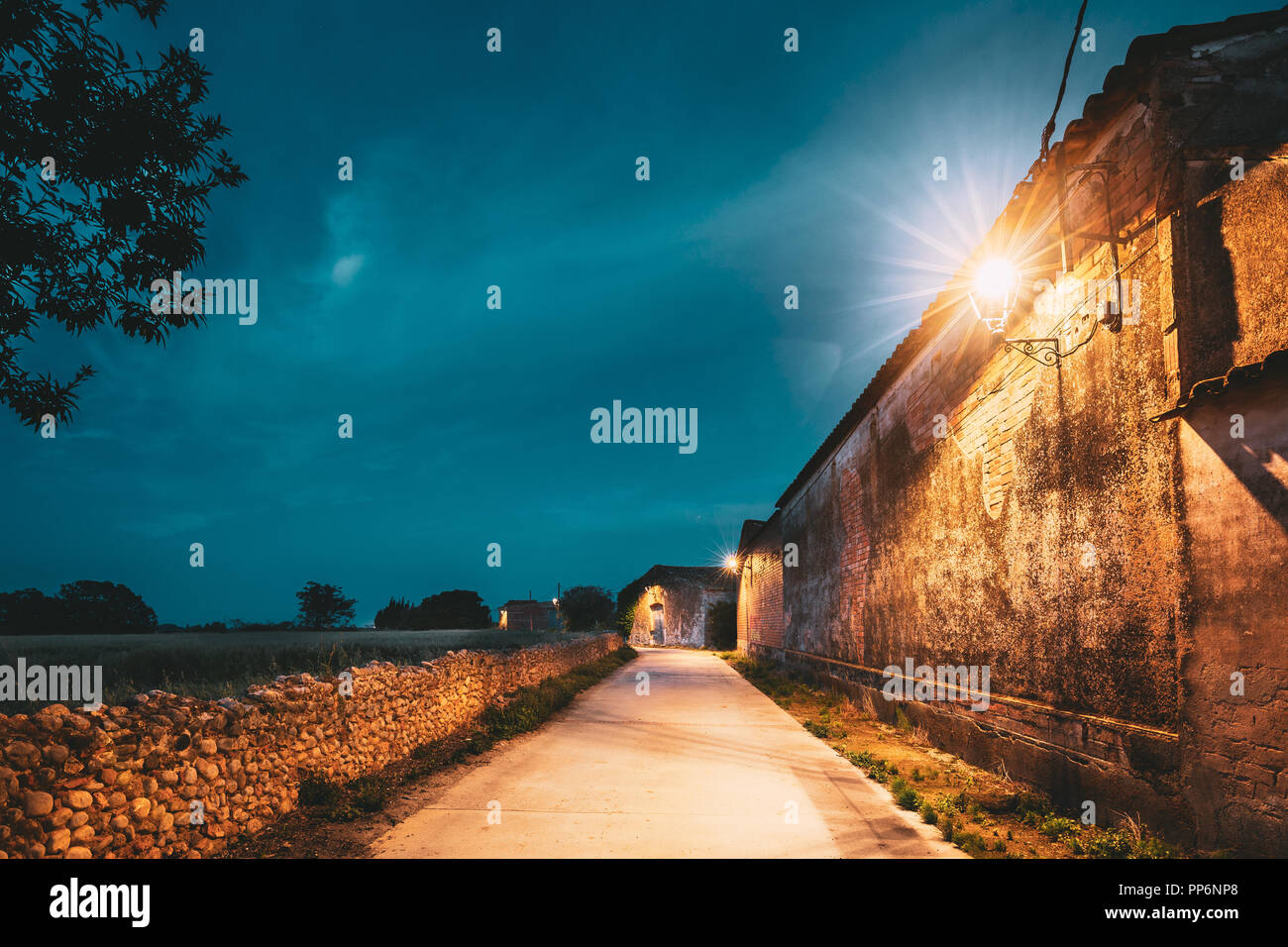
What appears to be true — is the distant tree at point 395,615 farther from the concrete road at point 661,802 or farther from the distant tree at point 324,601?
the concrete road at point 661,802

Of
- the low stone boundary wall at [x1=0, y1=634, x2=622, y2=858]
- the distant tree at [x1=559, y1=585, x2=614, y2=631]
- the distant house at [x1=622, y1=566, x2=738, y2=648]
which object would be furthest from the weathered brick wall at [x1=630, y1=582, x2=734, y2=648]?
the low stone boundary wall at [x1=0, y1=634, x2=622, y2=858]

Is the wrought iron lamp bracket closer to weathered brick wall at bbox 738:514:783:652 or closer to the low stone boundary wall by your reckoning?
the low stone boundary wall

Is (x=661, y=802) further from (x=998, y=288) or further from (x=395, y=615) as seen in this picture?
(x=395, y=615)

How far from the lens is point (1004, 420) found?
6.36 m

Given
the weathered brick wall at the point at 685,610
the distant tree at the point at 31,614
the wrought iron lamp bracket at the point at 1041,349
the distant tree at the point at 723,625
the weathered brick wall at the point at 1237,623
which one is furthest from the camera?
the weathered brick wall at the point at 685,610

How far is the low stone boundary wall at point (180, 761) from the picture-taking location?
124 inches

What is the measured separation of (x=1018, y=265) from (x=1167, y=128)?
1.99 metres

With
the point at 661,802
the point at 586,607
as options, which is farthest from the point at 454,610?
the point at 661,802

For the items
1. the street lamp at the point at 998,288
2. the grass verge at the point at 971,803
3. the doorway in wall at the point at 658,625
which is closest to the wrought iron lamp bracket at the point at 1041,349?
the street lamp at the point at 998,288

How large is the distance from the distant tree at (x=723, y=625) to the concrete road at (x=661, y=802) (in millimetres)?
27907

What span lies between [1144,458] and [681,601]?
39.6 metres

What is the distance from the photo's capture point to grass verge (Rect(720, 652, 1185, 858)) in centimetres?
414

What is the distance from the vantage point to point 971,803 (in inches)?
206
